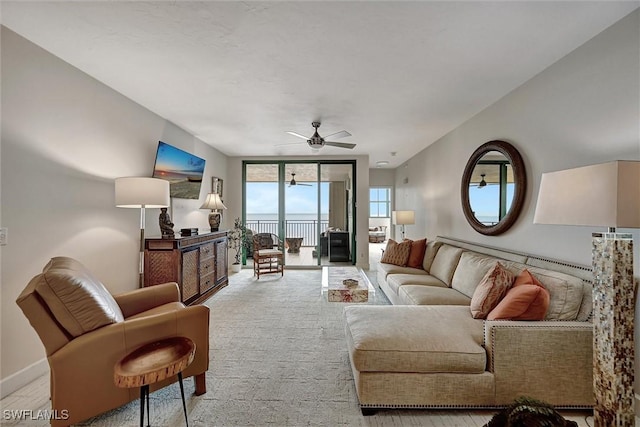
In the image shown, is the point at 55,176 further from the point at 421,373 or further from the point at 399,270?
the point at 399,270

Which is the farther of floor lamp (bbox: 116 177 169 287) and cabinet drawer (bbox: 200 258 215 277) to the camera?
cabinet drawer (bbox: 200 258 215 277)

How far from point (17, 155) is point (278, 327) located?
2.68m

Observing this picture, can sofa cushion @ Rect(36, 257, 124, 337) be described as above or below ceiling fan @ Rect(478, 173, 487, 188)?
below

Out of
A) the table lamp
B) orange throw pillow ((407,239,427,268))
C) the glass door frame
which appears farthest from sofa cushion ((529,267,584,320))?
the glass door frame

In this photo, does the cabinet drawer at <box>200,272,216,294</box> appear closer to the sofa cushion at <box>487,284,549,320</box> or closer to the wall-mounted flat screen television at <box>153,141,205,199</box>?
the wall-mounted flat screen television at <box>153,141,205,199</box>

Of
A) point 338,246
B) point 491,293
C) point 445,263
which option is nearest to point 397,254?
point 445,263

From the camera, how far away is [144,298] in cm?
236

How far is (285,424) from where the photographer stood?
1725 millimetres

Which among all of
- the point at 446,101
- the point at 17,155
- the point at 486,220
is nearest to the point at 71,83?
the point at 17,155

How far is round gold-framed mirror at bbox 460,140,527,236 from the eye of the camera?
2.83 m

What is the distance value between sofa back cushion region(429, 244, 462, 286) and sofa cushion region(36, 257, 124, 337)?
327cm

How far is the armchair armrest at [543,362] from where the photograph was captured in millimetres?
1765

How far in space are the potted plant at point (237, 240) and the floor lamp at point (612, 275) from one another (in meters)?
5.52

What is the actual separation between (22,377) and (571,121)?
15.2 feet
